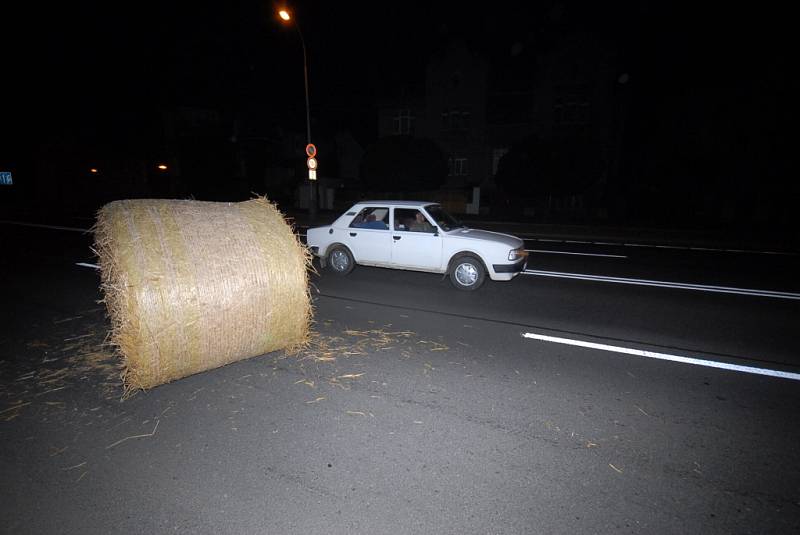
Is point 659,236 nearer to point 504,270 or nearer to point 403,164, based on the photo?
point 504,270

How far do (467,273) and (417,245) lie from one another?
1.23 m

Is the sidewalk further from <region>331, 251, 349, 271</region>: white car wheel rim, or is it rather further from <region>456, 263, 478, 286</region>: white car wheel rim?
<region>456, 263, 478, 286</region>: white car wheel rim

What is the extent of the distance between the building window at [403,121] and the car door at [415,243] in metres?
30.1

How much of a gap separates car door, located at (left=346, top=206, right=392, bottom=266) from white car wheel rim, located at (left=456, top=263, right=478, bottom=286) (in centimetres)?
161

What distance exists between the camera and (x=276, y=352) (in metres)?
5.31

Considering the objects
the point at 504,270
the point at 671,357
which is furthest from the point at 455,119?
the point at 671,357

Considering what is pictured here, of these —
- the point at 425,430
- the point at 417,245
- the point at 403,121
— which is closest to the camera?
the point at 425,430

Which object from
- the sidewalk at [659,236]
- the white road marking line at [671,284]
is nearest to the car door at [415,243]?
the white road marking line at [671,284]

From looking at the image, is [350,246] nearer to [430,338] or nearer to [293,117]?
[430,338]

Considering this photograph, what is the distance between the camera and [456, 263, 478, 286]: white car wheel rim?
27.2ft

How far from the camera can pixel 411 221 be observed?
893cm

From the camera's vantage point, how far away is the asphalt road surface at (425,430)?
108 inches

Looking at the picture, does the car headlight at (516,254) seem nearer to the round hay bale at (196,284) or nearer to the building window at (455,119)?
the round hay bale at (196,284)

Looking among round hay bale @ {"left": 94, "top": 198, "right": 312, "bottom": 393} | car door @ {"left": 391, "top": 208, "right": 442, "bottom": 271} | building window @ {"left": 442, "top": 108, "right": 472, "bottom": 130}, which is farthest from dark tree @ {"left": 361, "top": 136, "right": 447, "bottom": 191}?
round hay bale @ {"left": 94, "top": 198, "right": 312, "bottom": 393}
